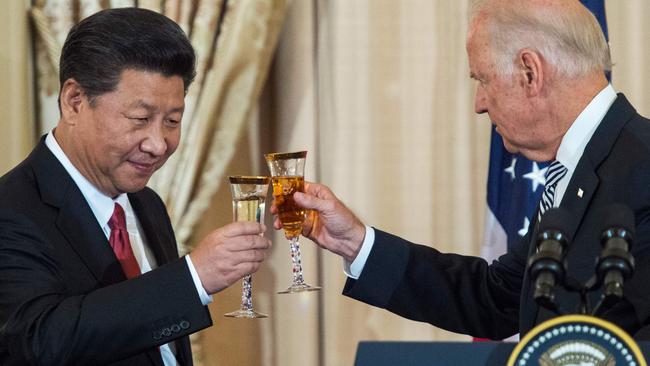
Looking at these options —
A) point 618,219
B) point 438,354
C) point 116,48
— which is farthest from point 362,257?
point 618,219

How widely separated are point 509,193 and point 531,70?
1.72 meters

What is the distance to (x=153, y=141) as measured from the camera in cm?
262

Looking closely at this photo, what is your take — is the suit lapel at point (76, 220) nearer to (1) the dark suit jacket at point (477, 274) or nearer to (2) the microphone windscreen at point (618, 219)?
(1) the dark suit jacket at point (477, 274)

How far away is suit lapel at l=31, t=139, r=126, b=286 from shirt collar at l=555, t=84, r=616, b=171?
46.1 inches

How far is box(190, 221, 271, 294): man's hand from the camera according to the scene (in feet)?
7.92

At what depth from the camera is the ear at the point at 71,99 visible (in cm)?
260

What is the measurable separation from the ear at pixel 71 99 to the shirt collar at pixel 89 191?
0.27ft

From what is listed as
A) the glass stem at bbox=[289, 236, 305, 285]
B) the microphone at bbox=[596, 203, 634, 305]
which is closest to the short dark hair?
the glass stem at bbox=[289, 236, 305, 285]

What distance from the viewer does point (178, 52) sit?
263 cm

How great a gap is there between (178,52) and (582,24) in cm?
102

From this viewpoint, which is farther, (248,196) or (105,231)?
(105,231)

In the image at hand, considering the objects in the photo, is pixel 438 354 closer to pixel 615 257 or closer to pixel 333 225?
pixel 615 257

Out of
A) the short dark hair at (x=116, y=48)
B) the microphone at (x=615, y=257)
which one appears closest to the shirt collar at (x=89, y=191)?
the short dark hair at (x=116, y=48)

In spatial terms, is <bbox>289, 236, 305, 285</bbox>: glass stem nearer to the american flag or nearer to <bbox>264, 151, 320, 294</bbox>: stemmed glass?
<bbox>264, 151, 320, 294</bbox>: stemmed glass
